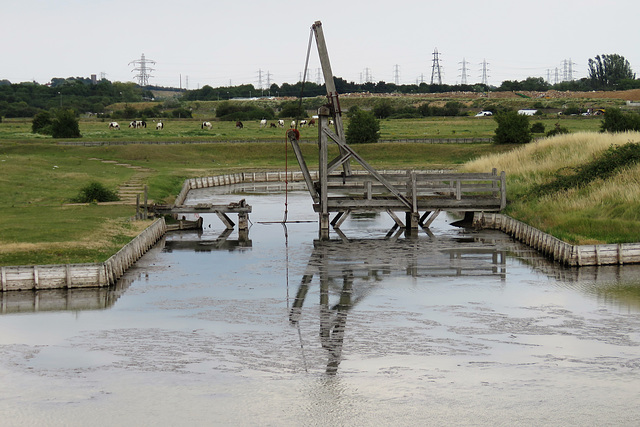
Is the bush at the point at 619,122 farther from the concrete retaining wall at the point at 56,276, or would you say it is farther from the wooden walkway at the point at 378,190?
the concrete retaining wall at the point at 56,276

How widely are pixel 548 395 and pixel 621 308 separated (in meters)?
9.37

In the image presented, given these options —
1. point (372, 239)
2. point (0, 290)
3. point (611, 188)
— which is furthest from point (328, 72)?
point (0, 290)

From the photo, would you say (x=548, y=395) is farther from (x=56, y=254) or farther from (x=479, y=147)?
(x=479, y=147)

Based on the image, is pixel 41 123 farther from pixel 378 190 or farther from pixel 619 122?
pixel 378 190

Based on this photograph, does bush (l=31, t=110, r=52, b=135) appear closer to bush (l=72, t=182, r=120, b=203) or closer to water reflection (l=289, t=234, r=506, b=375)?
bush (l=72, t=182, r=120, b=203)

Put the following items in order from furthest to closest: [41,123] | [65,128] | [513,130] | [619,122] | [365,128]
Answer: [41,123] → [65,128] → [365,128] → [513,130] → [619,122]

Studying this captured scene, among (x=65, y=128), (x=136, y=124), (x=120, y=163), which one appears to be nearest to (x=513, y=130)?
(x=120, y=163)

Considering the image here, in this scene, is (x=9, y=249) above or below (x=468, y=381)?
above

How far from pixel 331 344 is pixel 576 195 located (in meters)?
25.6

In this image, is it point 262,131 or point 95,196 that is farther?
point 262,131

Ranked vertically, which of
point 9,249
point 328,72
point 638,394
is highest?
point 328,72

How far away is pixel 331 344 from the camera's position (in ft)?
76.8

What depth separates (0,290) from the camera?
29578 mm

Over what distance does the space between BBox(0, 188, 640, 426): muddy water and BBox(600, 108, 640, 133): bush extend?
4715 cm
